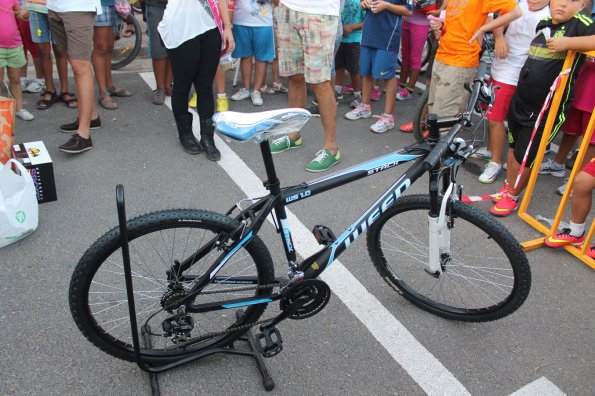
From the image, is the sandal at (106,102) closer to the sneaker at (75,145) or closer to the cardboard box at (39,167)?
the sneaker at (75,145)

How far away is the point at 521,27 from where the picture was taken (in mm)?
3979

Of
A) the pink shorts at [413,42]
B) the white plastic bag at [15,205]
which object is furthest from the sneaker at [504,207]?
the white plastic bag at [15,205]

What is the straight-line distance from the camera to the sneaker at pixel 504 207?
12.8ft

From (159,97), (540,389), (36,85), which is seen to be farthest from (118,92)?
(540,389)

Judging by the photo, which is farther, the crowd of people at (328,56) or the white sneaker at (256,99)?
the white sneaker at (256,99)

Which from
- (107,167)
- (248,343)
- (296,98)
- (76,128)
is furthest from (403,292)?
(76,128)

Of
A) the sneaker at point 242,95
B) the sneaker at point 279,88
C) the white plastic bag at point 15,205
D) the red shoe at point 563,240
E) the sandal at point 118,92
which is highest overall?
the white plastic bag at point 15,205

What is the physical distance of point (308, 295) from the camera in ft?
7.93

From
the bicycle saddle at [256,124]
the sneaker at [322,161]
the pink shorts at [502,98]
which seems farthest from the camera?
the sneaker at [322,161]

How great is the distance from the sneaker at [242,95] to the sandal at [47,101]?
71.9 inches

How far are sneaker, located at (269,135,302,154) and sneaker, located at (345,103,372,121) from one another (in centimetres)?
A: 95

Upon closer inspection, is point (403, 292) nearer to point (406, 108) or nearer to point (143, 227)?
point (143, 227)

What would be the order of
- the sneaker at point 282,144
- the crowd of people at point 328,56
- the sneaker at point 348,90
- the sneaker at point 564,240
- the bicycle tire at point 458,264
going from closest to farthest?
1. the bicycle tire at point 458,264
2. the sneaker at point 564,240
3. the crowd of people at point 328,56
4. the sneaker at point 282,144
5. the sneaker at point 348,90

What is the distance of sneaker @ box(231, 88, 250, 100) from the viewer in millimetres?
5809
